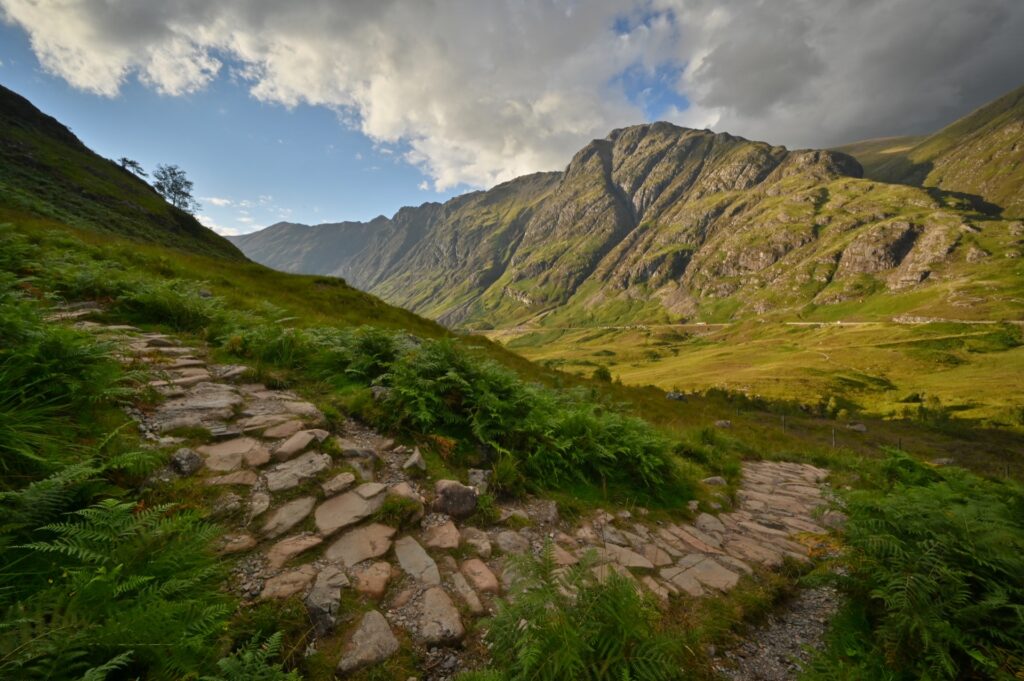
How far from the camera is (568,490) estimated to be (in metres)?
6.34

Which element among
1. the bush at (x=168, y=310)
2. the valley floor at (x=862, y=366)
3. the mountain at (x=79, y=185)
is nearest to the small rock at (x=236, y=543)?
the bush at (x=168, y=310)

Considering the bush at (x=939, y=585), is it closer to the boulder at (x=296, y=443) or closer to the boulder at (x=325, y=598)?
the boulder at (x=325, y=598)

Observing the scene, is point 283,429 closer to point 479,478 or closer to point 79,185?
point 479,478

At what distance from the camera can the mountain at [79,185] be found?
138 ft

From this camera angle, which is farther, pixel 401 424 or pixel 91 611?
pixel 401 424

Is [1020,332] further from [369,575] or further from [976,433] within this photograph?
[369,575]

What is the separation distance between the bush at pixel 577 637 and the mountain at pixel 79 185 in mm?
42848

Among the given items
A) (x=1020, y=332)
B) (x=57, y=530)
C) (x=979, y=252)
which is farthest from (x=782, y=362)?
(x=979, y=252)

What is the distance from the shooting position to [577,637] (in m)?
2.77

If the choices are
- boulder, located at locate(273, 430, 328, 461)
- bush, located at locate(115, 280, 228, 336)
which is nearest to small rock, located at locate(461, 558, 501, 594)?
boulder, located at locate(273, 430, 328, 461)

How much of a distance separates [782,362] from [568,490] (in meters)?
124

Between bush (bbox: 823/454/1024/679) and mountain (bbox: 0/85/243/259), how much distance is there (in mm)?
45302

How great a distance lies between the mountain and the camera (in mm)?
42125

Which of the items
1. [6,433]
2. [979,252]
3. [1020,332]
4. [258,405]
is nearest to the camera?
[6,433]
